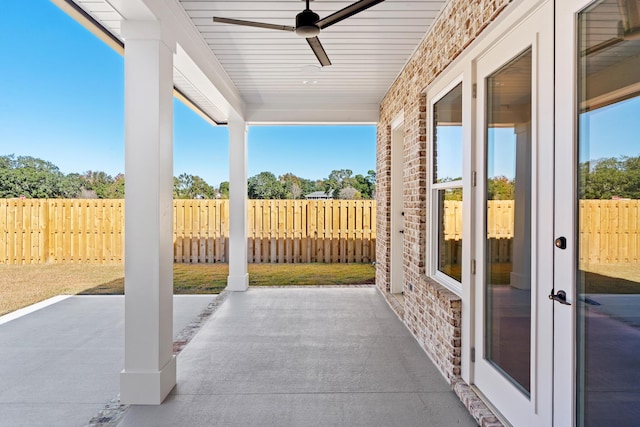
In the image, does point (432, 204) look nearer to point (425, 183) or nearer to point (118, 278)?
point (425, 183)

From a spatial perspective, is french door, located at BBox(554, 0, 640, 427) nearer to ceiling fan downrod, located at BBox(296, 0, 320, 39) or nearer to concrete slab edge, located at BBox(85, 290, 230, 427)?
ceiling fan downrod, located at BBox(296, 0, 320, 39)

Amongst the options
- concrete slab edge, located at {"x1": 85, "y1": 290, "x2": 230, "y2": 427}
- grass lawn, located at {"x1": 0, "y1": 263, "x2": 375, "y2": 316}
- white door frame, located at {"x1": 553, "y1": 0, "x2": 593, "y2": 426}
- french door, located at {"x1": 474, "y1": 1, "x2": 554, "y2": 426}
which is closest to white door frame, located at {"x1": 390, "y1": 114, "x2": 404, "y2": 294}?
grass lawn, located at {"x1": 0, "y1": 263, "x2": 375, "y2": 316}

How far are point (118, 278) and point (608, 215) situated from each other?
8.63 meters

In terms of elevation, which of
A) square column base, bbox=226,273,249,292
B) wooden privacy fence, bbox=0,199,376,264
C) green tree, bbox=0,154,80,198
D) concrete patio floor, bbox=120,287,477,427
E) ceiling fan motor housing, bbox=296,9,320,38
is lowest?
concrete patio floor, bbox=120,287,477,427

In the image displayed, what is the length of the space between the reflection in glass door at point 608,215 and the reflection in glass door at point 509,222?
0.47 m

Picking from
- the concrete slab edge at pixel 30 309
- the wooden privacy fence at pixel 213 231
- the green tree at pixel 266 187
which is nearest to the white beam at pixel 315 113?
the wooden privacy fence at pixel 213 231

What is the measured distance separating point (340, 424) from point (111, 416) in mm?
1603

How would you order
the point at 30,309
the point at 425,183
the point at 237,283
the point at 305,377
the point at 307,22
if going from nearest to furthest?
the point at 307,22 < the point at 305,377 < the point at 425,183 < the point at 30,309 < the point at 237,283

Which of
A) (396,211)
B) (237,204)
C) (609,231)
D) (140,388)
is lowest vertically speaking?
(140,388)

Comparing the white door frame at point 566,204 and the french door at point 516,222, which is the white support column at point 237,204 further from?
the white door frame at point 566,204

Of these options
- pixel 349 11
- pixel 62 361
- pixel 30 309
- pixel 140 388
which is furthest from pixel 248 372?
pixel 30 309

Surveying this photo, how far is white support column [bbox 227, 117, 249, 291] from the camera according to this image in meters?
6.93

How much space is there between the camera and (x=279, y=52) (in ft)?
14.7

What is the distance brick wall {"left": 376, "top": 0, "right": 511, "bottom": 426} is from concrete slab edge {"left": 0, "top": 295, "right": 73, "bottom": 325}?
5.02 metres
